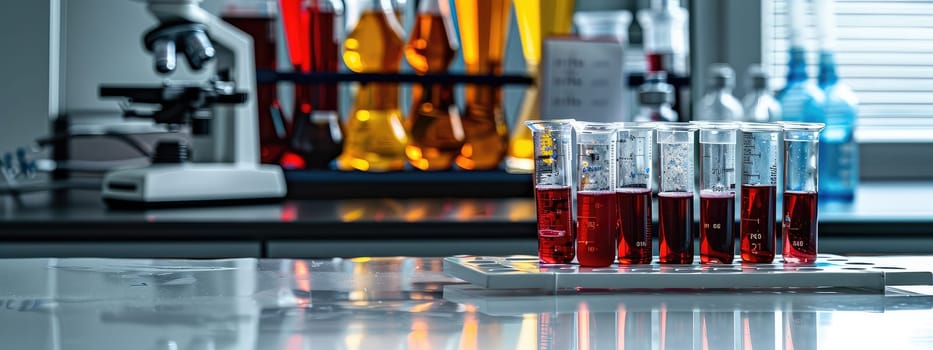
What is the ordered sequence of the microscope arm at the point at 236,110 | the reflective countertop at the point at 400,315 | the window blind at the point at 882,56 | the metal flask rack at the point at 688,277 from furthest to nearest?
1. the window blind at the point at 882,56
2. the microscope arm at the point at 236,110
3. the metal flask rack at the point at 688,277
4. the reflective countertop at the point at 400,315

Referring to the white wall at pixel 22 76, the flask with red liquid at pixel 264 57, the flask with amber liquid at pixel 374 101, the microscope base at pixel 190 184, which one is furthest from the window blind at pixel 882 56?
the white wall at pixel 22 76

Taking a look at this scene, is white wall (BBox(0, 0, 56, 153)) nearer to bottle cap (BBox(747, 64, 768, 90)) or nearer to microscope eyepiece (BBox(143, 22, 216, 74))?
microscope eyepiece (BBox(143, 22, 216, 74))

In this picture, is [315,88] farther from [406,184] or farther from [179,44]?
[179,44]

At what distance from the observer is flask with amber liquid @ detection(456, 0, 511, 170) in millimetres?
1854

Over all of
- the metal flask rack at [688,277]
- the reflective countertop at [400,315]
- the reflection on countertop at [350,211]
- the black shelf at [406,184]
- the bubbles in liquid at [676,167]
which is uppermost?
the bubbles in liquid at [676,167]

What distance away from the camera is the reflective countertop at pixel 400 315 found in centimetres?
59

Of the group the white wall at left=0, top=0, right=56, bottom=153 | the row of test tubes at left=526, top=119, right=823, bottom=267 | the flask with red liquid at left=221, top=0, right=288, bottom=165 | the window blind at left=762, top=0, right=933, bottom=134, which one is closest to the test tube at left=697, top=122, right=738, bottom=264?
the row of test tubes at left=526, top=119, right=823, bottom=267

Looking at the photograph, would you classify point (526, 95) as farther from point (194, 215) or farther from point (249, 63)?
point (194, 215)

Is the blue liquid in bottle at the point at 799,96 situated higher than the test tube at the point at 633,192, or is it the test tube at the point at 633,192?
the blue liquid in bottle at the point at 799,96

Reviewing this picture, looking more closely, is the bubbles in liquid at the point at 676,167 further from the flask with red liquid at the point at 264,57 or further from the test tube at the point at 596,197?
the flask with red liquid at the point at 264,57

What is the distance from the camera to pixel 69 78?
6.24 ft

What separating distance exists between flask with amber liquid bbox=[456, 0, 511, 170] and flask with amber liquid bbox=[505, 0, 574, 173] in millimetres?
28

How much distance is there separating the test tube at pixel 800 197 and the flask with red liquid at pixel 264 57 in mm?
1139

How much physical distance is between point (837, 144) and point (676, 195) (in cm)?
103
